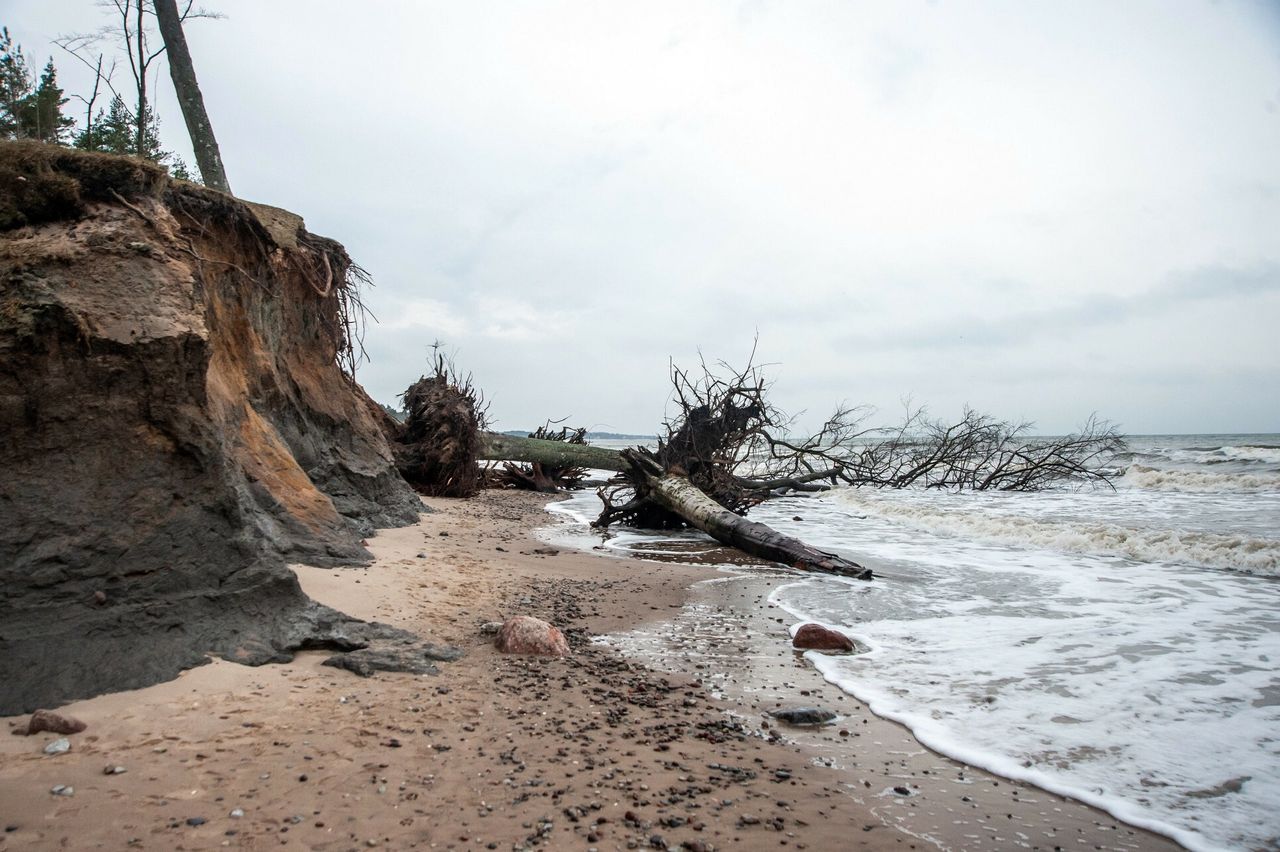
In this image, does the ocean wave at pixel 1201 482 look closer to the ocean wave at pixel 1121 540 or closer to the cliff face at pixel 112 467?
the ocean wave at pixel 1121 540

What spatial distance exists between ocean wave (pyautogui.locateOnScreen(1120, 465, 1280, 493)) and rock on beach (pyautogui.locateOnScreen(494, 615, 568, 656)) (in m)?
15.2

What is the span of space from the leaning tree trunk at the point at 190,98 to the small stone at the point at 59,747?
846 cm

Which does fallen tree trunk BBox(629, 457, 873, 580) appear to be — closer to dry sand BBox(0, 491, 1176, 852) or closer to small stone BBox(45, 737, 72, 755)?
dry sand BBox(0, 491, 1176, 852)

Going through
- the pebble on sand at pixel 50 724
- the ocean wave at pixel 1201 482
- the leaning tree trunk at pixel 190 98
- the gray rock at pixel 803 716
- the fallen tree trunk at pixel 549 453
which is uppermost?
the leaning tree trunk at pixel 190 98

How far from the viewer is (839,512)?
1238 cm

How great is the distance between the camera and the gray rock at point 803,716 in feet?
10.5

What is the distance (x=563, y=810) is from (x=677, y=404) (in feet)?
29.8

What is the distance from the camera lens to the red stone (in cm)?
438

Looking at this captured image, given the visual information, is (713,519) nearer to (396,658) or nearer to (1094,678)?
(1094,678)

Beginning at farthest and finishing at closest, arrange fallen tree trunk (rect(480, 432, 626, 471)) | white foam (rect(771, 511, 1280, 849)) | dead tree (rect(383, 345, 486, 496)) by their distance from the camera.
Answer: fallen tree trunk (rect(480, 432, 626, 471)), dead tree (rect(383, 345, 486, 496)), white foam (rect(771, 511, 1280, 849))

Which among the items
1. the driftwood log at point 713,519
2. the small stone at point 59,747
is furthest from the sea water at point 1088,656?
the small stone at point 59,747

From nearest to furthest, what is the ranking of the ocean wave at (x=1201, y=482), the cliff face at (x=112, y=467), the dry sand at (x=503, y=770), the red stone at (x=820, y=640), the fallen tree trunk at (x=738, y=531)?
the dry sand at (x=503, y=770) → the cliff face at (x=112, y=467) → the red stone at (x=820, y=640) → the fallen tree trunk at (x=738, y=531) → the ocean wave at (x=1201, y=482)

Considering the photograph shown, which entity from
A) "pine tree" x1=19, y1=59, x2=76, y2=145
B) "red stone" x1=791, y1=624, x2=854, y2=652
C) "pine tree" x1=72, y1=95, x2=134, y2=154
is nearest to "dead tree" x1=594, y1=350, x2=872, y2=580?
"red stone" x1=791, y1=624, x2=854, y2=652

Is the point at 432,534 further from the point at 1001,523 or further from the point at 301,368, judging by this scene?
the point at 1001,523
